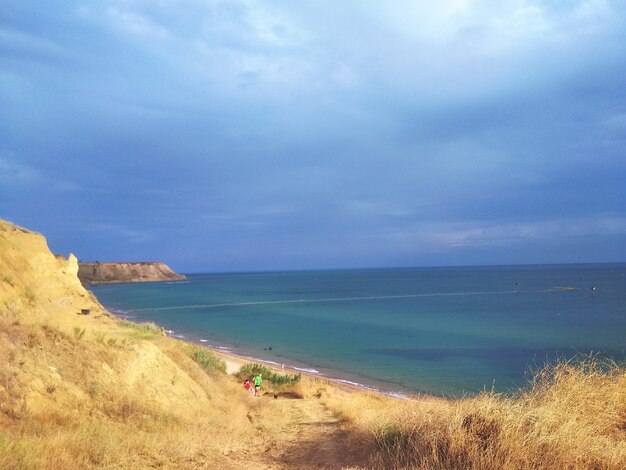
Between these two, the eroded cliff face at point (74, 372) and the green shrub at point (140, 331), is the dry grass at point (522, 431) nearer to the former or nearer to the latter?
the eroded cliff face at point (74, 372)

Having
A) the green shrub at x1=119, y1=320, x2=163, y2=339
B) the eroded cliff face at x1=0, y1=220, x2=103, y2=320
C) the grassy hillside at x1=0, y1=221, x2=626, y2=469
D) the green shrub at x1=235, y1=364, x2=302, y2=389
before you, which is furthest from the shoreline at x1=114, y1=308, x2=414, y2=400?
the grassy hillside at x1=0, y1=221, x2=626, y2=469

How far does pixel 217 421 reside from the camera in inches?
491

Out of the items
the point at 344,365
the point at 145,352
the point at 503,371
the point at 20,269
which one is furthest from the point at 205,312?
the point at 145,352

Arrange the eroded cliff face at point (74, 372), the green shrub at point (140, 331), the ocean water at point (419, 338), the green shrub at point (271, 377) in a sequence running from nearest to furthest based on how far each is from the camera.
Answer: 1. the eroded cliff face at point (74, 372)
2. the green shrub at point (140, 331)
3. the green shrub at point (271, 377)
4. the ocean water at point (419, 338)

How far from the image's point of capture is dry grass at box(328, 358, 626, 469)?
21.6 ft

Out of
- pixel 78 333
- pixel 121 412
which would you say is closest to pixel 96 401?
pixel 121 412

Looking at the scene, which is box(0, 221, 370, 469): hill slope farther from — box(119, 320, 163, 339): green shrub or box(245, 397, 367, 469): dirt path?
box(119, 320, 163, 339): green shrub

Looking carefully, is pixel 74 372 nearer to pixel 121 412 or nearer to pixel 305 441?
pixel 121 412

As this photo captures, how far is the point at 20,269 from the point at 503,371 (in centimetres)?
2805

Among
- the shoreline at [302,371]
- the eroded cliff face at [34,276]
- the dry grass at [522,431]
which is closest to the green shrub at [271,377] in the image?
the shoreline at [302,371]

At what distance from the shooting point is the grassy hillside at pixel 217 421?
6.84m

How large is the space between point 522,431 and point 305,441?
5.83 metres

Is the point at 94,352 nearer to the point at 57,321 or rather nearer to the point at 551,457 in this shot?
the point at 57,321

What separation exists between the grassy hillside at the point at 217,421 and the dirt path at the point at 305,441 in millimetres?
→ 46
